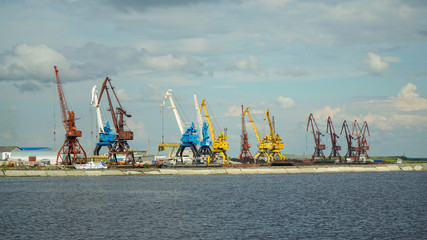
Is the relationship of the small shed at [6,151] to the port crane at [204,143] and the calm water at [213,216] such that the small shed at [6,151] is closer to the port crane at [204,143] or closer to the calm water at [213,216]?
the port crane at [204,143]

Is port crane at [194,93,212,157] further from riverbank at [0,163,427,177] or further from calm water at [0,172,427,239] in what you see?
calm water at [0,172,427,239]

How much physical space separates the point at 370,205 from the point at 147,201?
91.8 feet

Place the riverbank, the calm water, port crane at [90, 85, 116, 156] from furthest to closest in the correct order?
port crane at [90, 85, 116, 156], the riverbank, the calm water

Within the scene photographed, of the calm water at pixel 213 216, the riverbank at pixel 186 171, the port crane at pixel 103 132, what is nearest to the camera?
the calm water at pixel 213 216

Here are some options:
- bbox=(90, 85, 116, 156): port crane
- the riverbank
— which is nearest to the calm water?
the riverbank

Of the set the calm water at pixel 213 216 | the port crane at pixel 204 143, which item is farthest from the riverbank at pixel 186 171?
the calm water at pixel 213 216

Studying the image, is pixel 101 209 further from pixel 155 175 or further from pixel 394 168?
pixel 394 168

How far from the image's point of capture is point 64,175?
13362 cm

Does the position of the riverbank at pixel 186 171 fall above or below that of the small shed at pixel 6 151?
below

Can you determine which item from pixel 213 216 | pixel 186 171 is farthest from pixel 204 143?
pixel 213 216

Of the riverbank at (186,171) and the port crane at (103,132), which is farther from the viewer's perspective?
the port crane at (103,132)

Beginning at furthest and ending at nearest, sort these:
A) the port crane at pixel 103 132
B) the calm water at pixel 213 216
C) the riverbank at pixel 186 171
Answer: the port crane at pixel 103 132 → the riverbank at pixel 186 171 → the calm water at pixel 213 216

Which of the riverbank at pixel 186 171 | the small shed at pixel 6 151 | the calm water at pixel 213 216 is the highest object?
the small shed at pixel 6 151

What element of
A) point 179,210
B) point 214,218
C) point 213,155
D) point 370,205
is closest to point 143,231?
point 214,218
